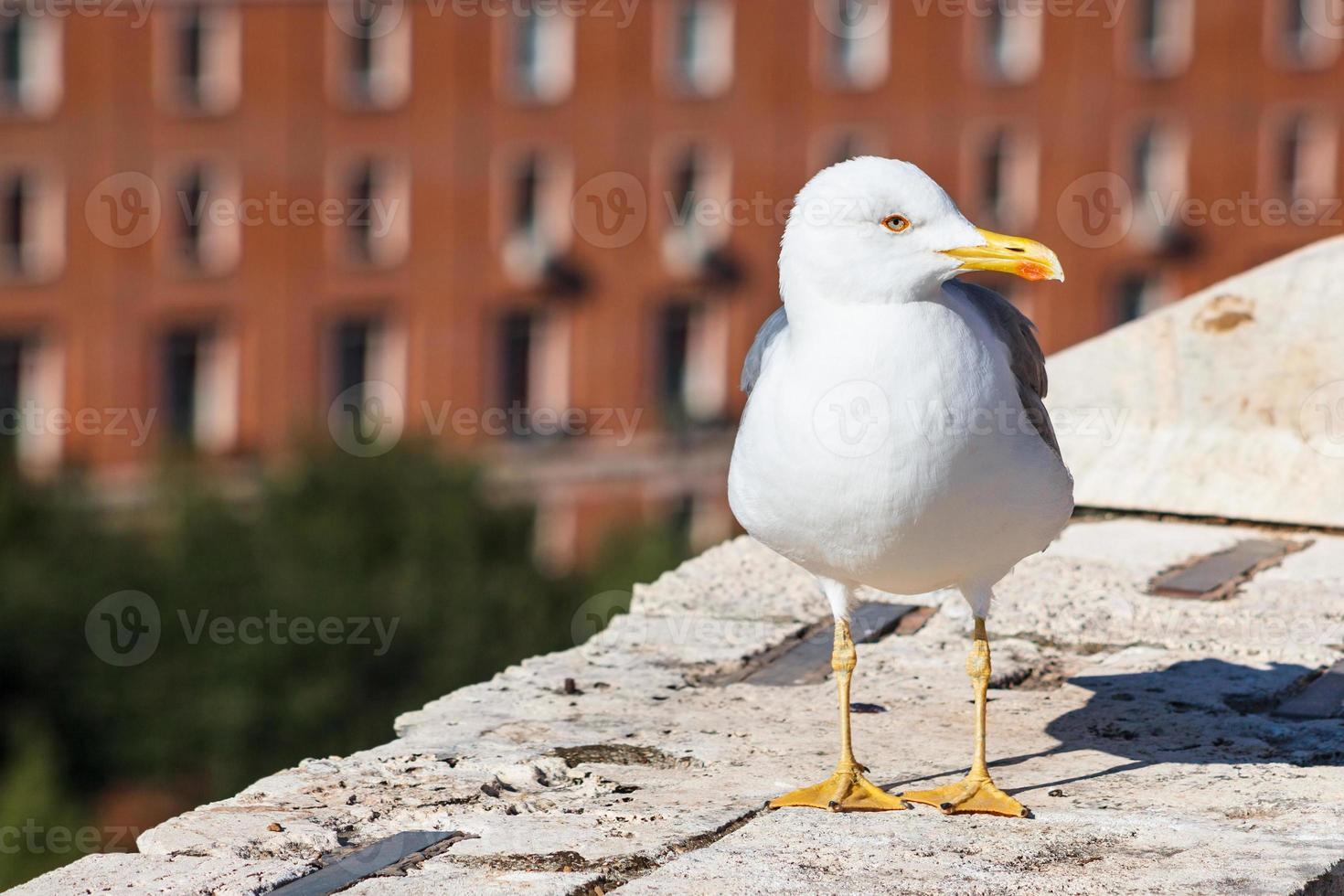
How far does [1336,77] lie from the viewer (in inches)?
2136

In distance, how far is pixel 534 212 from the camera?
53531mm

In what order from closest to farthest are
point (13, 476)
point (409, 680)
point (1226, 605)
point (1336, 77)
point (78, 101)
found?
point (1226, 605), point (409, 680), point (13, 476), point (78, 101), point (1336, 77)

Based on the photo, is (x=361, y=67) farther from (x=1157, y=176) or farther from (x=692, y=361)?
(x=1157, y=176)

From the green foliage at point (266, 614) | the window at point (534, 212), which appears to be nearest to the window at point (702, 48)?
the window at point (534, 212)

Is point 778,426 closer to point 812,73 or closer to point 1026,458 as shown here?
point 1026,458

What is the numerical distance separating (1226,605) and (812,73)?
4527cm

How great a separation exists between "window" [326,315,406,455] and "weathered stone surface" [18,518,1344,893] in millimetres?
44136

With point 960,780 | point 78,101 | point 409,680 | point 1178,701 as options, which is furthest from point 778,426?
point 78,101

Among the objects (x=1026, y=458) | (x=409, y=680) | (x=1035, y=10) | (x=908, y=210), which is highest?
(x=1035, y=10)

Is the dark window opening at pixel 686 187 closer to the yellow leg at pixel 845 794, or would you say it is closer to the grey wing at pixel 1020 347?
the grey wing at pixel 1020 347

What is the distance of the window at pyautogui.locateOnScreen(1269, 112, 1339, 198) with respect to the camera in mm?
54438

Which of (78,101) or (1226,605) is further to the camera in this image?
(78,101)

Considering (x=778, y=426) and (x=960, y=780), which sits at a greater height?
(x=778, y=426)

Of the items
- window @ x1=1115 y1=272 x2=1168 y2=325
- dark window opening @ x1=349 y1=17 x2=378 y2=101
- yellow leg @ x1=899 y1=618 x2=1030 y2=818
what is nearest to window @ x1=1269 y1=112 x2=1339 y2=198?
window @ x1=1115 y1=272 x2=1168 y2=325
